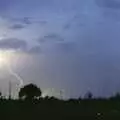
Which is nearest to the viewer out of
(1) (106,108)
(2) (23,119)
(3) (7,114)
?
(2) (23,119)

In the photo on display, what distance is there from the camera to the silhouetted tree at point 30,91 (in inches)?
4609

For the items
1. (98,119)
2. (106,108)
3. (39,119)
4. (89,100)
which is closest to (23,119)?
(39,119)

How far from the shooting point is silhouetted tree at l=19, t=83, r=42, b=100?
117062mm

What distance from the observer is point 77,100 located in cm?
11169

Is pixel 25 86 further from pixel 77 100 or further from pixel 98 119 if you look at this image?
pixel 98 119

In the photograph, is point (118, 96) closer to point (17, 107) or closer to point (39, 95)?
point (39, 95)

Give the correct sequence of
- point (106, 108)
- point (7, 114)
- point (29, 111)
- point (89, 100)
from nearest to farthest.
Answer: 1. point (7, 114)
2. point (29, 111)
3. point (106, 108)
4. point (89, 100)

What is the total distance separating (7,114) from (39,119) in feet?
18.8

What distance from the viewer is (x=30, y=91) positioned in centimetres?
12300

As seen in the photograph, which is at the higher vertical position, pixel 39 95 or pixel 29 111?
pixel 39 95

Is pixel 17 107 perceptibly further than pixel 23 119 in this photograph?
Yes

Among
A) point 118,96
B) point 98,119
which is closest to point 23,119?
point 98,119

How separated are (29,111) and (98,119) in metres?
13.2

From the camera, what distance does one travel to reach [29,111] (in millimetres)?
75312
